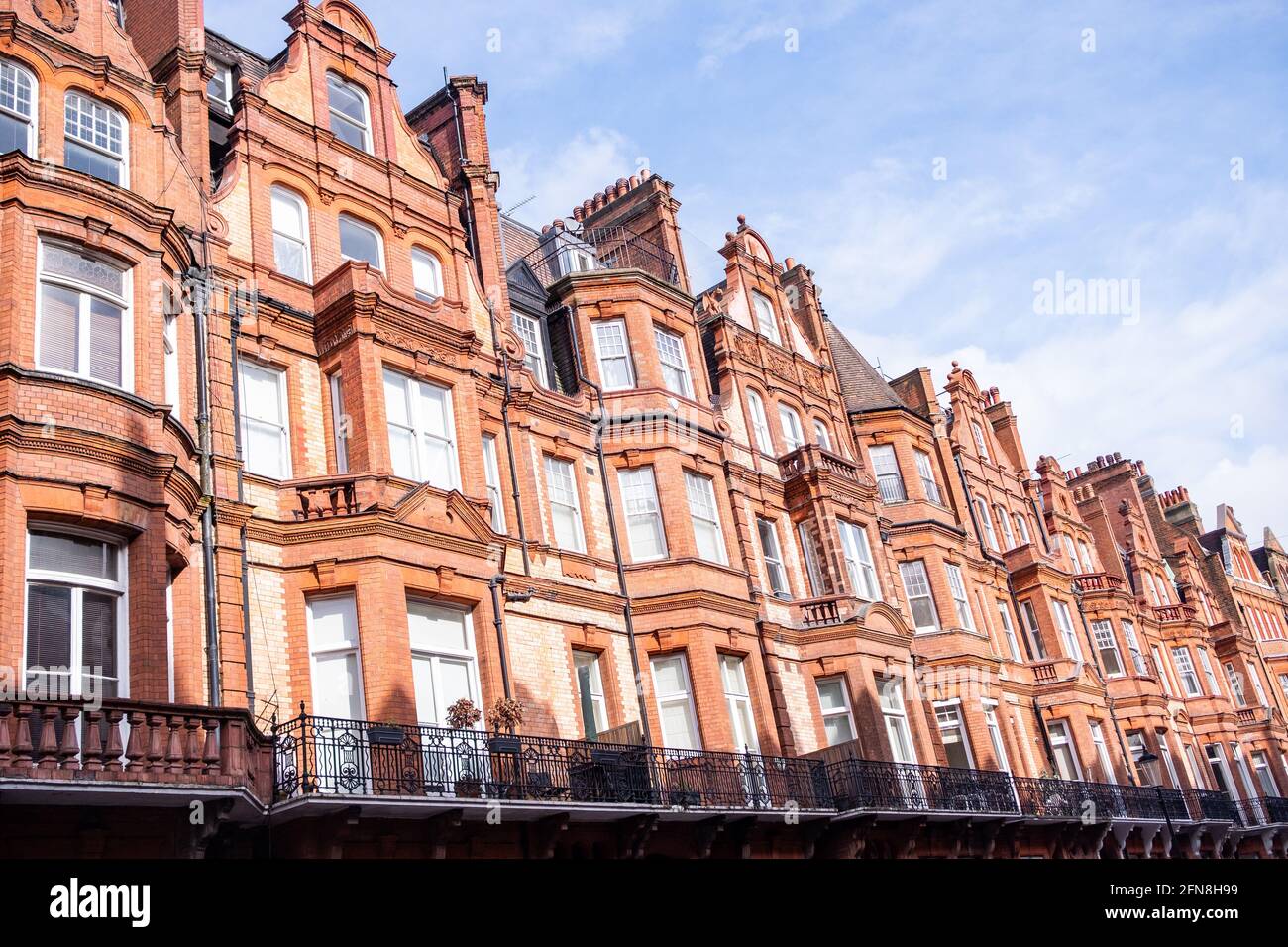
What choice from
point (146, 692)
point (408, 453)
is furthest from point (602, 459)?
point (146, 692)

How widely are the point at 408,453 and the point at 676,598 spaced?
6.58 meters

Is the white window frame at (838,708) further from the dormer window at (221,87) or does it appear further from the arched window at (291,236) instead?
the dormer window at (221,87)

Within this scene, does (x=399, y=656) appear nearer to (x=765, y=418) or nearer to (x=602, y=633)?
(x=602, y=633)

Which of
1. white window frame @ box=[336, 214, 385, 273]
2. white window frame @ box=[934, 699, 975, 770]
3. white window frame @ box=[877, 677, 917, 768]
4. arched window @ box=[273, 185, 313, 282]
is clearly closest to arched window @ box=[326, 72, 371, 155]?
white window frame @ box=[336, 214, 385, 273]

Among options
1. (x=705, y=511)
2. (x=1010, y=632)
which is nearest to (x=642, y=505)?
(x=705, y=511)

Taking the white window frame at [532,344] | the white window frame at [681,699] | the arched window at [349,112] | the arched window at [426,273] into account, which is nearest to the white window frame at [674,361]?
the white window frame at [532,344]

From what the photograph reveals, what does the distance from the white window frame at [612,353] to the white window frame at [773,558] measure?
188 inches

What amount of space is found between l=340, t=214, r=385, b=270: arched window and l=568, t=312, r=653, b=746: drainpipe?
5386 mm

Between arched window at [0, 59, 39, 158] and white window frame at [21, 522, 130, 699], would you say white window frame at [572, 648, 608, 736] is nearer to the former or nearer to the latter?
white window frame at [21, 522, 130, 699]

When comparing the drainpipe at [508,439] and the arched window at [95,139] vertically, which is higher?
the arched window at [95,139]

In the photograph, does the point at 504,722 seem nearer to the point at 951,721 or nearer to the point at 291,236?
the point at 291,236

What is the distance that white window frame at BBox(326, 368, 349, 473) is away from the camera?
19.7 m

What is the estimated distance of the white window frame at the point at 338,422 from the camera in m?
19.7
